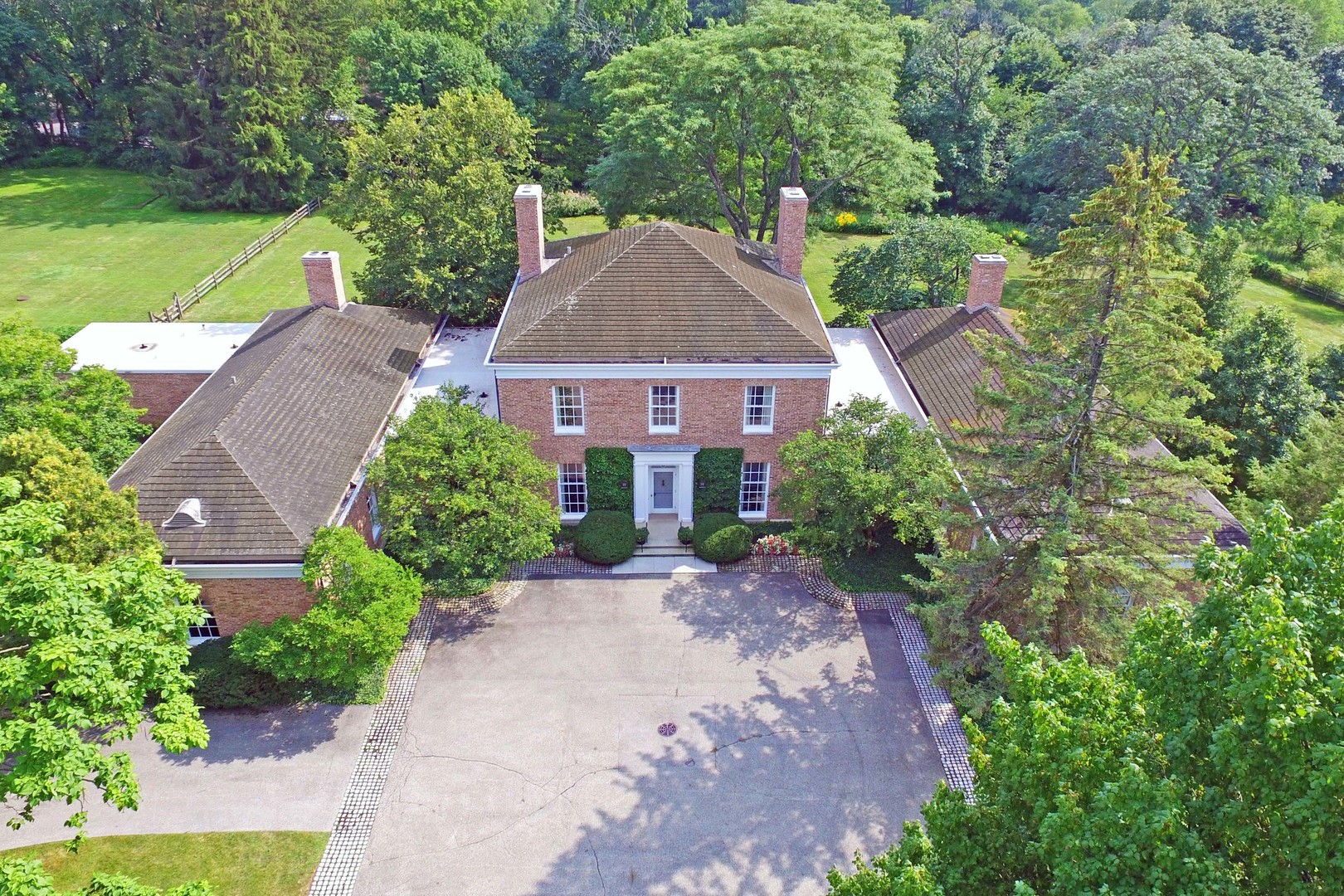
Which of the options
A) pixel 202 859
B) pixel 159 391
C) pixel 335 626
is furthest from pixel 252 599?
pixel 159 391

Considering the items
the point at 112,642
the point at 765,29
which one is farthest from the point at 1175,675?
the point at 765,29

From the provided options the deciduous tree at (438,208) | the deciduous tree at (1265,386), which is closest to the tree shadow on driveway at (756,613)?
the deciduous tree at (438,208)

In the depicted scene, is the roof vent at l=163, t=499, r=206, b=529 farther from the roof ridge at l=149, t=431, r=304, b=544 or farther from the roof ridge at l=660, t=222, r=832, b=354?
the roof ridge at l=660, t=222, r=832, b=354

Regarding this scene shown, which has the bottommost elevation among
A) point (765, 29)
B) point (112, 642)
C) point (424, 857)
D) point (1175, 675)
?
point (424, 857)

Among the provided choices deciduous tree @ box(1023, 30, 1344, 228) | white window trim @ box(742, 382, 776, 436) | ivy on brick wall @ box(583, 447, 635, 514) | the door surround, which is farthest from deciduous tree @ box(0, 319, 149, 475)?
deciduous tree @ box(1023, 30, 1344, 228)

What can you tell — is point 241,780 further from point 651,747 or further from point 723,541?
point 723,541

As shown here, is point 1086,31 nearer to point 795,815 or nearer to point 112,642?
point 795,815
